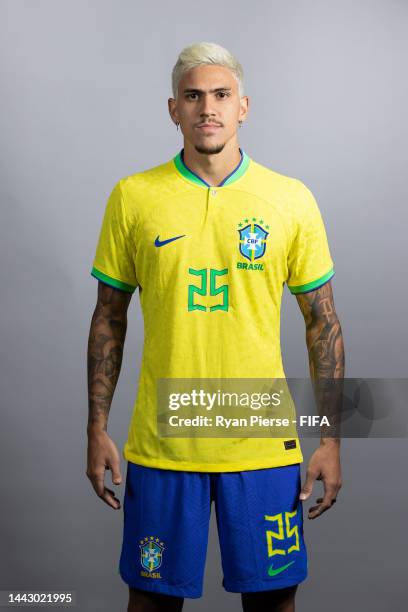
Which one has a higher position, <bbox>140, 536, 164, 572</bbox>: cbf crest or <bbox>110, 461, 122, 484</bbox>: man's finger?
<bbox>110, 461, 122, 484</bbox>: man's finger

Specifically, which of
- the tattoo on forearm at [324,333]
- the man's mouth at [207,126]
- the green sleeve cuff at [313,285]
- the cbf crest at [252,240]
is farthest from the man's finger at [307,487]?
the man's mouth at [207,126]

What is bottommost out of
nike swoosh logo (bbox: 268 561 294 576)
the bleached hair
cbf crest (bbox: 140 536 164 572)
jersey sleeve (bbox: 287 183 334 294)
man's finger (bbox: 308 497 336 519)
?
nike swoosh logo (bbox: 268 561 294 576)

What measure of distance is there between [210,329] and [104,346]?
34cm

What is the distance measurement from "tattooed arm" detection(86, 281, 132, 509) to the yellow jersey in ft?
0.30

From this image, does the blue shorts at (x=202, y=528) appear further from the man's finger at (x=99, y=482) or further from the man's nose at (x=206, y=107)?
the man's nose at (x=206, y=107)

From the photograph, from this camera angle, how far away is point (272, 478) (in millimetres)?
2818

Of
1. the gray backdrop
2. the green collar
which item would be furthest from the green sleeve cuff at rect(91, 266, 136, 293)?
the gray backdrop

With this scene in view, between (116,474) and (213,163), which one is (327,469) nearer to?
(116,474)

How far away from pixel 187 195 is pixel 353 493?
1732mm

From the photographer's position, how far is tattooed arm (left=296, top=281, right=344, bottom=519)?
2.91m

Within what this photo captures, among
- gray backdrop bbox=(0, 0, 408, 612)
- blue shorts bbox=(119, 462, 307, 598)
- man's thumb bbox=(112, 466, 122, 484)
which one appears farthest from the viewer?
gray backdrop bbox=(0, 0, 408, 612)

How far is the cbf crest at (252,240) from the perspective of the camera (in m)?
2.81

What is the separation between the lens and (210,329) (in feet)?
9.16

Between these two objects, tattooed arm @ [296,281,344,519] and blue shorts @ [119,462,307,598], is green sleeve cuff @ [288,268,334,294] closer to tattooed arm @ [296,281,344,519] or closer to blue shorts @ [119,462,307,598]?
tattooed arm @ [296,281,344,519]
